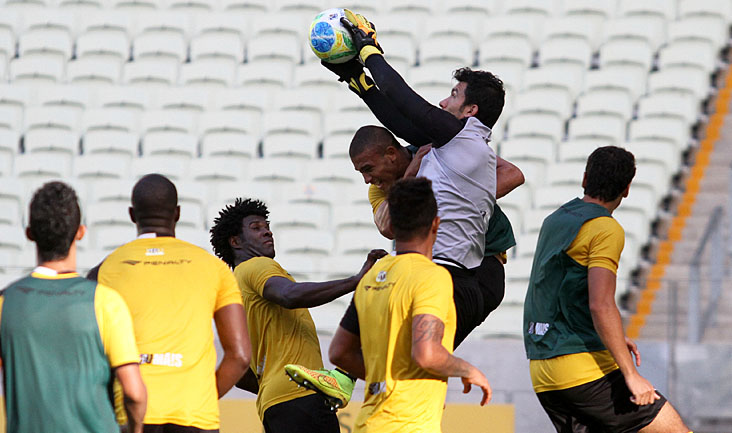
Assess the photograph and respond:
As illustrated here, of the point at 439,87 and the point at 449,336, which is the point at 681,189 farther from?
the point at 449,336

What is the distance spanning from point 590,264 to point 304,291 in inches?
53.9

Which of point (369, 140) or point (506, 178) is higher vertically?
point (369, 140)

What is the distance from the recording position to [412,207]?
4.05m

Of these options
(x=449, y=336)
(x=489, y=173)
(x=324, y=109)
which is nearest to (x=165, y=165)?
(x=324, y=109)

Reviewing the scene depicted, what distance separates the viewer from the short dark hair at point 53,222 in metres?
3.72

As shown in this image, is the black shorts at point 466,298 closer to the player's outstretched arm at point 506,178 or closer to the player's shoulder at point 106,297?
the player's outstretched arm at point 506,178

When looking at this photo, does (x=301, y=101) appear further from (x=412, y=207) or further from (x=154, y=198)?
(x=412, y=207)

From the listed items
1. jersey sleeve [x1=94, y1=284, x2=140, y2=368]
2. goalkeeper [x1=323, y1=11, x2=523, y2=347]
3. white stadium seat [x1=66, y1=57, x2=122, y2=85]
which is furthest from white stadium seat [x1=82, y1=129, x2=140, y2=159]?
jersey sleeve [x1=94, y1=284, x2=140, y2=368]

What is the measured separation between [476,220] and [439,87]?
8.01 meters

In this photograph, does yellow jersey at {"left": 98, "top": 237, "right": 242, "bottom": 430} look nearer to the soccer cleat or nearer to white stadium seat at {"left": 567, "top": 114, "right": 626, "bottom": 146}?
the soccer cleat

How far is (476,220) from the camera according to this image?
191 inches

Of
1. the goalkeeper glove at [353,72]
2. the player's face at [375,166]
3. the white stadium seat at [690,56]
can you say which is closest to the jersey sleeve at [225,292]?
the player's face at [375,166]

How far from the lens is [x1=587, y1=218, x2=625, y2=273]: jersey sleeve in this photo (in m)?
4.82

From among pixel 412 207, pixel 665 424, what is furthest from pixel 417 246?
pixel 665 424
